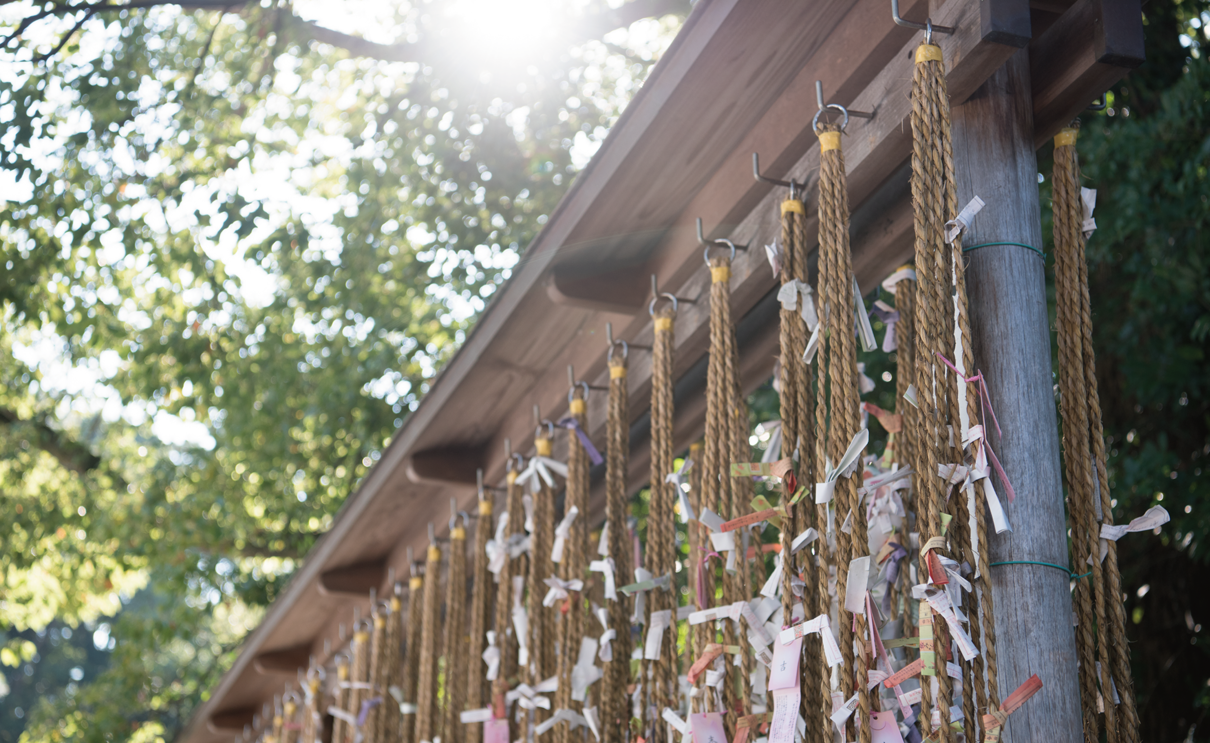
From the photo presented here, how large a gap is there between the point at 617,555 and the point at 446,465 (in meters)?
0.77

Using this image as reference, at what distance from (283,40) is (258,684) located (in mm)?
2335

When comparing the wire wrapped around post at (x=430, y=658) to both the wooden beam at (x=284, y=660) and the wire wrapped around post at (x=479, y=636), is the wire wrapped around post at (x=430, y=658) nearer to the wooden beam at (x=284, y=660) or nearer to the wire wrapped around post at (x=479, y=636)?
the wire wrapped around post at (x=479, y=636)

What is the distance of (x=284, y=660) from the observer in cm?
364

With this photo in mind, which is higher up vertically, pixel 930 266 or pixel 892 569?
pixel 930 266

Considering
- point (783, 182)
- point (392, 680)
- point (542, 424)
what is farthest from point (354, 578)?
point (783, 182)

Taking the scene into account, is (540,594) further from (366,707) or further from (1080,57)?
(1080,57)

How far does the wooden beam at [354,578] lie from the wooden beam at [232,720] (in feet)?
5.24

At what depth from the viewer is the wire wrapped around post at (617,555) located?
1.56 m

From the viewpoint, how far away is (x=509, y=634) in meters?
2.07

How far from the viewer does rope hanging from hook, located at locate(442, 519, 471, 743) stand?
220cm

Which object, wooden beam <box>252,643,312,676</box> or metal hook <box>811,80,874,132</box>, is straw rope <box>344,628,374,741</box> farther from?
metal hook <box>811,80,874,132</box>

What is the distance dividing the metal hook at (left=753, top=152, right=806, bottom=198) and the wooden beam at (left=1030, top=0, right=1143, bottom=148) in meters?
0.28

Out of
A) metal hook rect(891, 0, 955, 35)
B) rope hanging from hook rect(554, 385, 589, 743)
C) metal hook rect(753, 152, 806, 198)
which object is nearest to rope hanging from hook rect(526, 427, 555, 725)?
rope hanging from hook rect(554, 385, 589, 743)

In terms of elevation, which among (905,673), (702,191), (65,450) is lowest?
(905,673)
